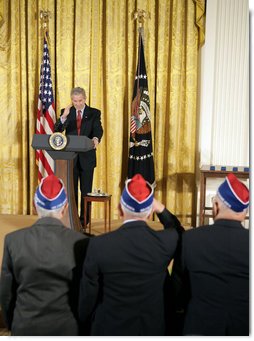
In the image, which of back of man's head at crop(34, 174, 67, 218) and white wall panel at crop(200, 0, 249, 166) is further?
white wall panel at crop(200, 0, 249, 166)

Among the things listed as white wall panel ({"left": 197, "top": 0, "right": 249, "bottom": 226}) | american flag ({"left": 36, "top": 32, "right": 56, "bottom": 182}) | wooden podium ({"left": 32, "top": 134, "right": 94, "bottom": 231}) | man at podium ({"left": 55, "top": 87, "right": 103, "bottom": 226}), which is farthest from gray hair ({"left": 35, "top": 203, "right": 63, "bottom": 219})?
white wall panel ({"left": 197, "top": 0, "right": 249, "bottom": 226})

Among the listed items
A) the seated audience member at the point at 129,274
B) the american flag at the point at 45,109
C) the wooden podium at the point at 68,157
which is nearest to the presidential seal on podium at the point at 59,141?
the wooden podium at the point at 68,157

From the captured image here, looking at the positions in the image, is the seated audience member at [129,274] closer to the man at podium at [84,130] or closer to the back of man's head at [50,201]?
the back of man's head at [50,201]

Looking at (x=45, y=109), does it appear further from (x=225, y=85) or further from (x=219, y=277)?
(x=219, y=277)

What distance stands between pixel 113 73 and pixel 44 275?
15.2ft

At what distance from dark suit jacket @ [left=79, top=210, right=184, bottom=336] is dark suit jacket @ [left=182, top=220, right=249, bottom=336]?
0.12 meters

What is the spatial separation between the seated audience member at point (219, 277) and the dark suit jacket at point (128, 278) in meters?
0.12

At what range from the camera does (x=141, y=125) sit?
614 centimetres

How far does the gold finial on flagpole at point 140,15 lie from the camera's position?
6.27m

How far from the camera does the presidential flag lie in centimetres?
613

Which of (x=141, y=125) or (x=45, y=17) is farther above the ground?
(x=45, y=17)

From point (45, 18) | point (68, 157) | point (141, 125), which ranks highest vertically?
point (45, 18)

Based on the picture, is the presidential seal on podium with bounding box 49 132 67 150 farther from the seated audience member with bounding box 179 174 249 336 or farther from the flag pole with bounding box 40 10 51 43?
the seated audience member with bounding box 179 174 249 336

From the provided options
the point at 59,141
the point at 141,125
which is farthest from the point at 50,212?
the point at 141,125
